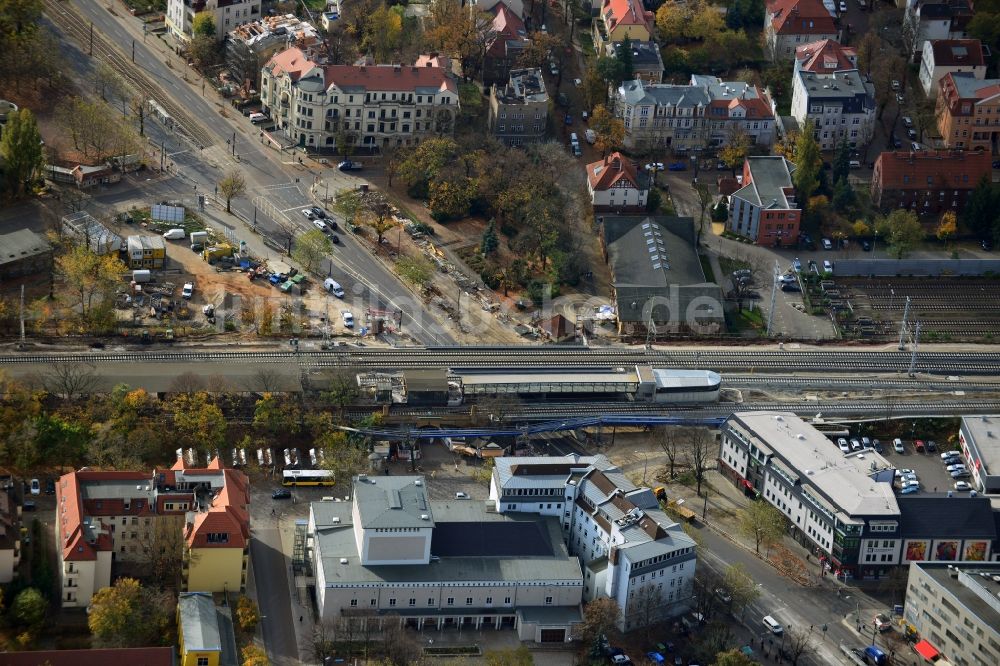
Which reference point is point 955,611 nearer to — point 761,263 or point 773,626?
point 773,626

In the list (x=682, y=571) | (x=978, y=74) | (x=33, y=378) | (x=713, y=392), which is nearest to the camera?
(x=682, y=571)

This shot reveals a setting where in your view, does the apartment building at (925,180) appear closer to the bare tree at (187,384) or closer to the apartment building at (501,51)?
the apartment building at (501,51)

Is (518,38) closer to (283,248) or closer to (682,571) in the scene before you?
(283,248)

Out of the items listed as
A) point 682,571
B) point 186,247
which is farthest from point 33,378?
point 682,571

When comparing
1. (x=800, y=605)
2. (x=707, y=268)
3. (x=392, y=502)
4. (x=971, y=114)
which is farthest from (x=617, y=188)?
(x=392, y=502)

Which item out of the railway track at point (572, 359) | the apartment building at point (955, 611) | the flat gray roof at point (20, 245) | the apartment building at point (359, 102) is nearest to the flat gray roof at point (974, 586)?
the apartment building at point (955, 611)

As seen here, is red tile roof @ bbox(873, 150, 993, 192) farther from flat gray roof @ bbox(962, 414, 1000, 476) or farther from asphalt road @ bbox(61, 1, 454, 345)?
asphalt road @ bbox(61, 1, 454, 345)
